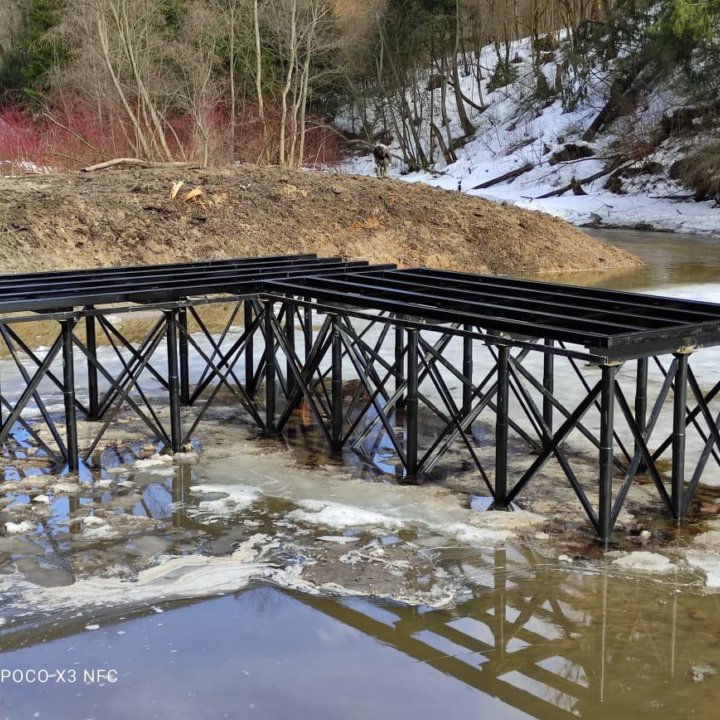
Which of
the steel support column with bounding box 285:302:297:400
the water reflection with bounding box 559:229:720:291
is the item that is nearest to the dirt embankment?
the water reflection with bounding box 559:229:720:291

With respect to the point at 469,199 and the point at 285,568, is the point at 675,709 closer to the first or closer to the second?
Answer: the point at 285,568

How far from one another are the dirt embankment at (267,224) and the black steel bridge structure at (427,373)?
9.32m

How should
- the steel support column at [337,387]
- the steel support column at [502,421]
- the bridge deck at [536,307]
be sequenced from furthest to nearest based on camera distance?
the steel support column at [337,387]
the steel support column at [502,421]
the bridge deck at [536,307]

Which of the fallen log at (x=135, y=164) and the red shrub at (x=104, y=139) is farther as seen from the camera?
the red shrub at (x=104, y=139)

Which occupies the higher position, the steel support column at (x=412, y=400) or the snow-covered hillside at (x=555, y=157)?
the snow-covered hillside at (x=555, y=157)

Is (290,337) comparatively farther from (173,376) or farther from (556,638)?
(556,638)

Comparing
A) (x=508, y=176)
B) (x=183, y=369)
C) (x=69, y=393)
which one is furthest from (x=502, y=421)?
(x=508, y=176)

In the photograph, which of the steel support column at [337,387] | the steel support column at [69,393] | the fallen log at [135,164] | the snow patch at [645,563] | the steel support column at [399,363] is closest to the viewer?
the snow patch at [645,563]

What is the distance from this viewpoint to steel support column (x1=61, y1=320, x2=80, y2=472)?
8.53m

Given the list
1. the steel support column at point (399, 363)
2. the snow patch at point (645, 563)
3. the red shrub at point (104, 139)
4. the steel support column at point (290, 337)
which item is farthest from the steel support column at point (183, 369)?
the red shrub at point (104, 139)

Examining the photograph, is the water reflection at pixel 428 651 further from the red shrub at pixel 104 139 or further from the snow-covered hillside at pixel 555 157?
the snow-covered hillside at pixel 555 157

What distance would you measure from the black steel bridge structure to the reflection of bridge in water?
3.23 feet

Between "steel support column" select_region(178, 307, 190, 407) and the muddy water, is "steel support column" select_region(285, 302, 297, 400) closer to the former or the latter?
"steel support column" select_region(178, 307, 190, 407)

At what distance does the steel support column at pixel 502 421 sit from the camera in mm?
7371
